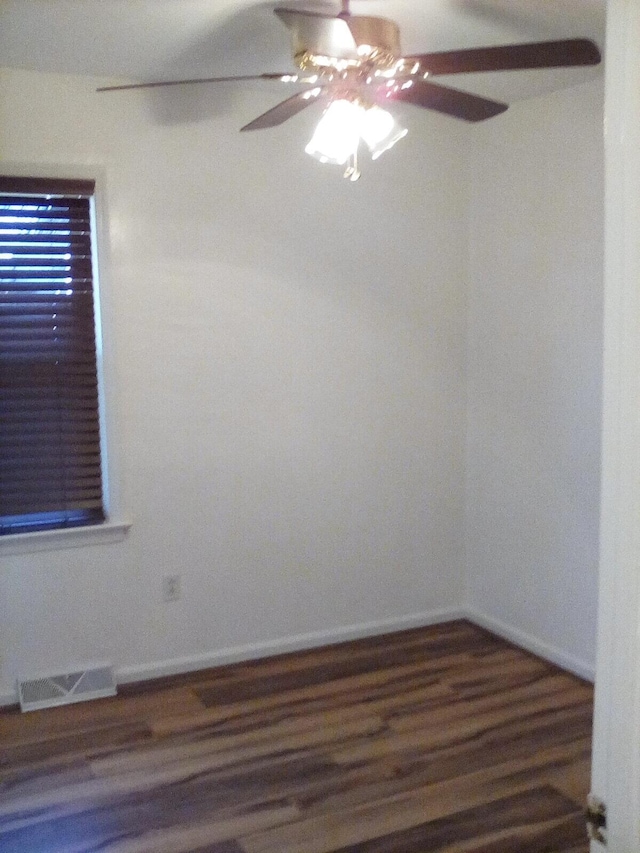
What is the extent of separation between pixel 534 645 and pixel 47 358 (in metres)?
2.48

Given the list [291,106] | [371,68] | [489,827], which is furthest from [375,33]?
[489,827]

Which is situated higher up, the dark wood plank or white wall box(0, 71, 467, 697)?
white wall box(0, 71, 467, 697)

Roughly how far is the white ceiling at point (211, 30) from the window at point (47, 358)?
482 millimetres

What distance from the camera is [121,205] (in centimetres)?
341

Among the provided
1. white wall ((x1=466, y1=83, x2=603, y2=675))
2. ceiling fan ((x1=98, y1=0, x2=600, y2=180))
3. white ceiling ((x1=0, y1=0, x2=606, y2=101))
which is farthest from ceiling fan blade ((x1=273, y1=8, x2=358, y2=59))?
white wall ((x1=466, y1=83, x2=603, y2=675))

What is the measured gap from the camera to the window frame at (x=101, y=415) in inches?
132

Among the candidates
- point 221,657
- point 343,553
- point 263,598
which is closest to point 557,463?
point 343,553

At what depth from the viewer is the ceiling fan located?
209 cm

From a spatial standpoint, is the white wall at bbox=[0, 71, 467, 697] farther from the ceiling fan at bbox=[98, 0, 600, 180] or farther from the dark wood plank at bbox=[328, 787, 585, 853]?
the dark wood plank at bbox=[328, 787, 585, 853]

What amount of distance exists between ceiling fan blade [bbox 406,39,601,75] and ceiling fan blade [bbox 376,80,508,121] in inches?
5.2

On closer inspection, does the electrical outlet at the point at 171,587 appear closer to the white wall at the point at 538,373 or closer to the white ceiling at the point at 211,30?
the white wall at the point at 538,373

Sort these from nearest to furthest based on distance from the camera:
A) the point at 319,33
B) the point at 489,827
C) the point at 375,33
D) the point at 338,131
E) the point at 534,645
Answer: the point at 319,33, the point at 375,33, the point at 338,131, the point at 489,827, the point at 534,645

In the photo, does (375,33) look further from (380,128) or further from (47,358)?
(47,358)

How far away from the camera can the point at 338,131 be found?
245 cm
